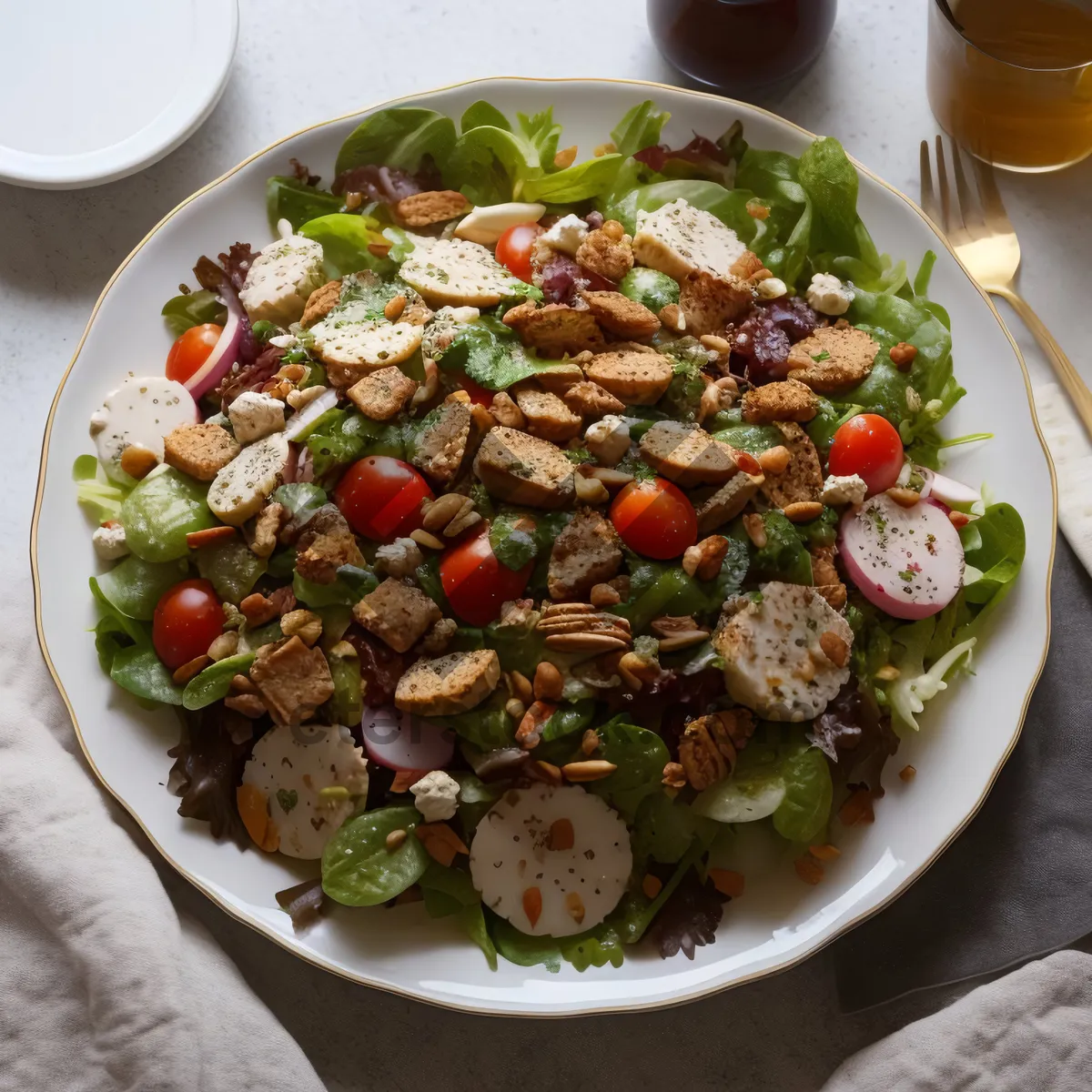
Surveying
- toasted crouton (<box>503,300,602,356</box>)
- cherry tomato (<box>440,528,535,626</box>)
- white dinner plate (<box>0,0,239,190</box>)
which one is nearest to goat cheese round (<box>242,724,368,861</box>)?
cherry tomato (<box>440,528,535,626</box>)

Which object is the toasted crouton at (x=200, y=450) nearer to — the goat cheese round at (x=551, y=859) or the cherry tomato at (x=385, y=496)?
the cherry tomato at (x=385, y=496)

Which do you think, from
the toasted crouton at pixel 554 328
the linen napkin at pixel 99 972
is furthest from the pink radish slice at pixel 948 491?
the linen napkin at pixel 99 972

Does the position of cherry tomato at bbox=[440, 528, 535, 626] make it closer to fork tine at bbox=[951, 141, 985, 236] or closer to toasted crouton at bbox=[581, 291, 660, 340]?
toasted crouton at bbox=[581, 291, 660, 340]

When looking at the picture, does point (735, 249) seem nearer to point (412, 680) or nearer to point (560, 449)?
point (560, 449)

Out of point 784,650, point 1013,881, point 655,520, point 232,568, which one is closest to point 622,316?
point 655,520

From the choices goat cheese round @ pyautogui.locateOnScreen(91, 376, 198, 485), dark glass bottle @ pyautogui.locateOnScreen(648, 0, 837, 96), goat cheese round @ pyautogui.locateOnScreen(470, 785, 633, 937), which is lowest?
goat cheese round @ pyautogui.locateOnScreen(470, 785, 633, 937)

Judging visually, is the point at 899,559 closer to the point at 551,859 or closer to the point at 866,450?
the point at 866,450

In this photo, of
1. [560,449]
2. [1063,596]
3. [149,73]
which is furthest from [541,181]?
[1063,596]

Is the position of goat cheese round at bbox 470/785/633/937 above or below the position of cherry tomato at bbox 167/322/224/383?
below
